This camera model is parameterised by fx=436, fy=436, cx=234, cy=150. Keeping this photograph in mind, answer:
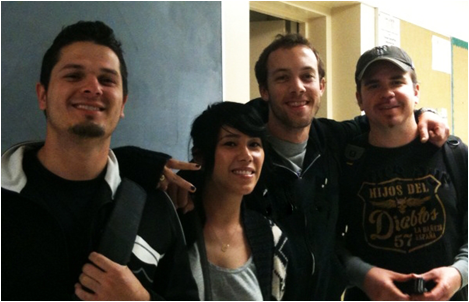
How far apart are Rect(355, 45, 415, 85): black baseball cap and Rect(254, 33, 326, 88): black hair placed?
0.11m

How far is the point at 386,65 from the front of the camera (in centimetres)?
107

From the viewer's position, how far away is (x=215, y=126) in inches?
37.6

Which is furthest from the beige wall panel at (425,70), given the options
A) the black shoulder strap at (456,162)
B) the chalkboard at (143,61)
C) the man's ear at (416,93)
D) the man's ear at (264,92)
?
the chalkboard at (143,61)

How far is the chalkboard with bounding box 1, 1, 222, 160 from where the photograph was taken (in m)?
0.85

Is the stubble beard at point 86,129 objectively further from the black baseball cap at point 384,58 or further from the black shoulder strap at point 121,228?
the black baseball cap at point 384,58

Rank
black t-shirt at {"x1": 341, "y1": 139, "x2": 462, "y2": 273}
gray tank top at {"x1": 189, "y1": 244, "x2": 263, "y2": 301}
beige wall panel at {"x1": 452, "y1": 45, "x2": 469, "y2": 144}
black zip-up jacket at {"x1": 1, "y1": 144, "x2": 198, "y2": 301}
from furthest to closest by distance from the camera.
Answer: beige wall panel at {"x1": 452, "y1": 45, "x2": 469, "y2": 144}, black t-shirt at {"x1": 341, "y1": 139, "x2": 462, "y2": 273}, gray tank top at {"x1": 189, "y1": 244, "x2": 263, "y2": 301}, black zip-up jacket at {"x1": 1, "y1": 144, "x2": 198, "y2": 301}

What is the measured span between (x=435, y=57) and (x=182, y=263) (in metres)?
0.88

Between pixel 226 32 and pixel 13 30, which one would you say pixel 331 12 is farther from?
pixel 13 30

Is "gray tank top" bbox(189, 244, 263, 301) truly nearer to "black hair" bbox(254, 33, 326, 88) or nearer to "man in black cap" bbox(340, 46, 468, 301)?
"man in black cap" bbox(340, 46, 468, 301)

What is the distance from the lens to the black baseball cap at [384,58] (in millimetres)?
1075

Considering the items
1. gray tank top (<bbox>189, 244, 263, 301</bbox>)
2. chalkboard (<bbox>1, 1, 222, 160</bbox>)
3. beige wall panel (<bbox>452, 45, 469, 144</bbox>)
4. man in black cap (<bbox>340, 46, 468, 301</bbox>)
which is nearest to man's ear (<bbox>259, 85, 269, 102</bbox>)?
chalkboard (<bbox>1, 1, 222, 160</bbox>)

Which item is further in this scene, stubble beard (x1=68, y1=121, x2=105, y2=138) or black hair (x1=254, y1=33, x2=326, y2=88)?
black hair (x1=254, y1=33, x2=326, y2=88)

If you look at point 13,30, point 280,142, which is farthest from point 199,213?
point 13,30

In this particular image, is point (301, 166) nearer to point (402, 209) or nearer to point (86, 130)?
point (402, 209)
